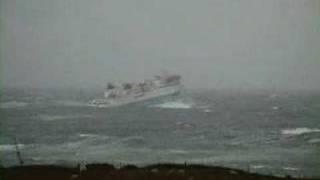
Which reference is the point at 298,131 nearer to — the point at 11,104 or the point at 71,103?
the point at 71,103

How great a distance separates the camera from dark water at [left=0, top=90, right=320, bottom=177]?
2336mm

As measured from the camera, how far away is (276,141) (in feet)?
7.65

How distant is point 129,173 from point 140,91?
352 millimetres

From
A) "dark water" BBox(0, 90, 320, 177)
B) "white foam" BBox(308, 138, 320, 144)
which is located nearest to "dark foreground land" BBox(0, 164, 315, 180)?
"dark water" BBox(0, 90, 320, 177)

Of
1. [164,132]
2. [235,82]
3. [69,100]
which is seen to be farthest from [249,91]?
[69,100]

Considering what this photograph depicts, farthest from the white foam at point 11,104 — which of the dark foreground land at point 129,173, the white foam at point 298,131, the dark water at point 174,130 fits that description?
the white foam at point 298,131

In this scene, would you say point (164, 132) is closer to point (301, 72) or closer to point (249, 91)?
point (249, 91)

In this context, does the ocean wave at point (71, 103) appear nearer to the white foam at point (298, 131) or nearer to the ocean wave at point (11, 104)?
the ocean wave at point (11, 104)

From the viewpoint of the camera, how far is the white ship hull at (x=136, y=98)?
2350 mm

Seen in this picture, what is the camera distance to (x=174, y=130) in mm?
2354

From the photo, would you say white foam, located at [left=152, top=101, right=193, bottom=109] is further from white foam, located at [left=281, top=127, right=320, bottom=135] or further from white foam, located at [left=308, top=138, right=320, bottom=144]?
white foam, located at [left=308, top=138, right=320, bottom=144]

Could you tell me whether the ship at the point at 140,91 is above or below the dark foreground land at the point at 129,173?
above

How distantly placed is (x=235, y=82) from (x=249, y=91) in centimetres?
7


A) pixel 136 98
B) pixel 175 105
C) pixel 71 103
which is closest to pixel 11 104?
pixel 71 103
